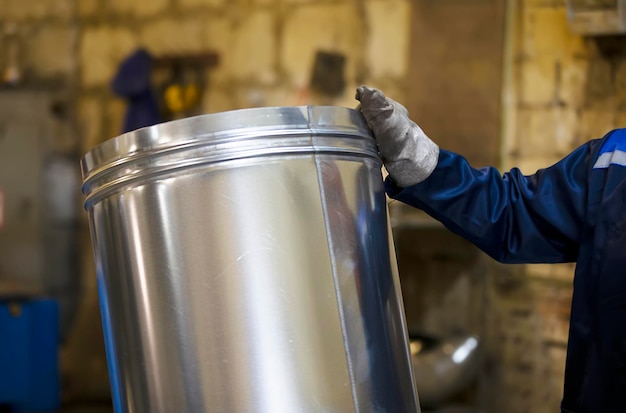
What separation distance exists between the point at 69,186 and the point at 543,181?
3.38 meters

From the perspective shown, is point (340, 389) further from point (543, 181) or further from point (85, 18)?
point (85, 18)

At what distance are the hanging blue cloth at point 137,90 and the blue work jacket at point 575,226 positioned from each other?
281cm

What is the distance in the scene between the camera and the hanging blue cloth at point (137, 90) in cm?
411

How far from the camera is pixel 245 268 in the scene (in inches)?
43.1

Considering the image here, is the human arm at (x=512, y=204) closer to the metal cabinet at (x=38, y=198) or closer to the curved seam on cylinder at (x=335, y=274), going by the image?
the curved seam on cylinder at (x=335, y=274)

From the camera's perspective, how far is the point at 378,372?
1.15 meters

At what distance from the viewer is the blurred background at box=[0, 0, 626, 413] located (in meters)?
3.31

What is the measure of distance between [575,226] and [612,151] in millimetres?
145

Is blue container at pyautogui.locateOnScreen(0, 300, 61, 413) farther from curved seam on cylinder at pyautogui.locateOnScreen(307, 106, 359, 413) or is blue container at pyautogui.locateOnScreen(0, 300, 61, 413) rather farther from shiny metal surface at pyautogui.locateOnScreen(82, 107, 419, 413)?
curved seam on cylinder at pyautogui.locateOnScreen(307, 106, 359, 413)

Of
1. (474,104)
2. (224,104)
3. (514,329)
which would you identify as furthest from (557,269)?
(224,104)

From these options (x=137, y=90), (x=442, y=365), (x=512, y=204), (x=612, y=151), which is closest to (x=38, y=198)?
(x=137, y=90)

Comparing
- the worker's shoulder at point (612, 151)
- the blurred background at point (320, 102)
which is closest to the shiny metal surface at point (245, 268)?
the worker's shoulder at point (612, 151)

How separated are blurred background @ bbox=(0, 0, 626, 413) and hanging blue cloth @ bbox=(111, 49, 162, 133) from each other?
11mm

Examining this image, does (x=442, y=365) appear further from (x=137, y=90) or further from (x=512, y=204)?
(x=137, y=90)
